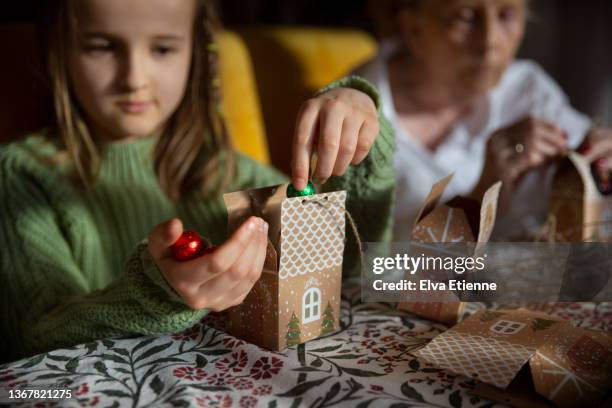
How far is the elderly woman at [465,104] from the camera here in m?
1.03

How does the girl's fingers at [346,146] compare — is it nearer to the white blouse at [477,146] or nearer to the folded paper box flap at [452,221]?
the folded paper box flap at [452,221]

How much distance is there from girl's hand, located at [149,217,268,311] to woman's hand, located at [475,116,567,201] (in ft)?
1.59

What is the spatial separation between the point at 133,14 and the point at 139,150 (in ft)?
0.72

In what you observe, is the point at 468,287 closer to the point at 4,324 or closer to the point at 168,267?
the point at 168,267

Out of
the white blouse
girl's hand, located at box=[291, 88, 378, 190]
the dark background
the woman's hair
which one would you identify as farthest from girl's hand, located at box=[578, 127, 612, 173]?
the dark background

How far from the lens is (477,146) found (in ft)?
3.93

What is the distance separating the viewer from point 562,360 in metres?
0.46

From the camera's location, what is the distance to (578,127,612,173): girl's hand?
0.79 m

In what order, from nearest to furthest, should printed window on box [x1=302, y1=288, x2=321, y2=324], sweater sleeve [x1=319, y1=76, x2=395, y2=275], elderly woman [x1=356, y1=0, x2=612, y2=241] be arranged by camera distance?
printed window on box [x1=302, y1=288, x2=321, y2=324], sweater sleeve [x1=319, y1=76, x2=395, y2=275], elderly woman [x1=356, y1=0, x2=612, y2=241]

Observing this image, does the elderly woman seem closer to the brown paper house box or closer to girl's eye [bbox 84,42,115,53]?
the brown paper house box

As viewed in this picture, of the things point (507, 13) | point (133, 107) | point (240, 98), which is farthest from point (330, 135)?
point (507, 13)

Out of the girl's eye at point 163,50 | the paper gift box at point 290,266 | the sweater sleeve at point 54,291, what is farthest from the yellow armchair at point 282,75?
the paper gift box at point 290,266

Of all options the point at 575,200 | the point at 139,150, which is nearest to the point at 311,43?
the point at 139,150

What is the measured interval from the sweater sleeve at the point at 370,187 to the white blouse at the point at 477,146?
0.91 ft
